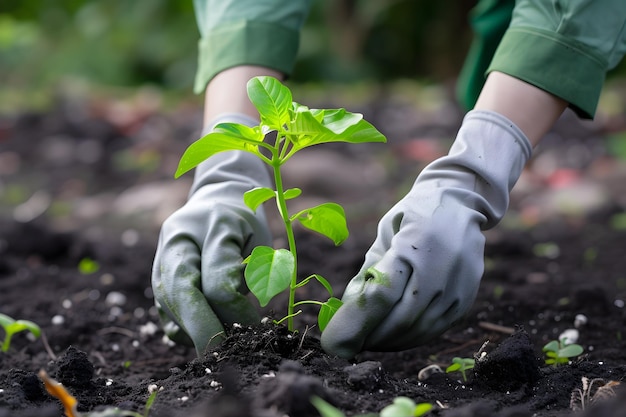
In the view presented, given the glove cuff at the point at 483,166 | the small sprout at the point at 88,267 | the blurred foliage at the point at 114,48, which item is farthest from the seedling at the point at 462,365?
the blurred foliage at the point at 114,48

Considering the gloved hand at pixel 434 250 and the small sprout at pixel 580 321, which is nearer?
the gloved hand at pixel 434 250

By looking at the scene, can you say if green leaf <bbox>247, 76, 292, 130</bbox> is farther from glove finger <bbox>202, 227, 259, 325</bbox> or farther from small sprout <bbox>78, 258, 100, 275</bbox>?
small sprout <bbox>78, 258, 100, 275</bbox>

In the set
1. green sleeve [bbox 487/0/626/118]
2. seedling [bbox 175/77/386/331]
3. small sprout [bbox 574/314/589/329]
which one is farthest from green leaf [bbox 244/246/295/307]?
small sprout [bbox 574/314/589/329]

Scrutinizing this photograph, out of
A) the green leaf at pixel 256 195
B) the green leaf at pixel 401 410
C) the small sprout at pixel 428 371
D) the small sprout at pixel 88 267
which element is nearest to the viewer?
the green leaf at pixel 401 410

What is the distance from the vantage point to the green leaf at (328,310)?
1.40m

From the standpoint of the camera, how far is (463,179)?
1.47 metres

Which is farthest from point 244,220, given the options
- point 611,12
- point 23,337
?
point 611,12

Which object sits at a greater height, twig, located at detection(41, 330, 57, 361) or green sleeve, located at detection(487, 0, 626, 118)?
green sleeve, located at detection(487, 0, 626, 118)

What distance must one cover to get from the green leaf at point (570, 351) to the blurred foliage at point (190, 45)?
518 cm

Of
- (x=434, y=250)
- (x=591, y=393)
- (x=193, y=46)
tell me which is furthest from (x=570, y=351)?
(x=193, y=46)

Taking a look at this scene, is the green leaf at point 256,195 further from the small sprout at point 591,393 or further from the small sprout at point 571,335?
the small sprout at point 571,335

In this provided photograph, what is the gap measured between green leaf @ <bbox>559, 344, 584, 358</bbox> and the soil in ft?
0.09

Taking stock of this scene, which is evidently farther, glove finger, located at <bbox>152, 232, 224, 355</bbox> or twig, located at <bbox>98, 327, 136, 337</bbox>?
twig, located at <bbox>98, 327, 136, 337</bbox>

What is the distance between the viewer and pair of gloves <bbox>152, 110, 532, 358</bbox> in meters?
1.38
